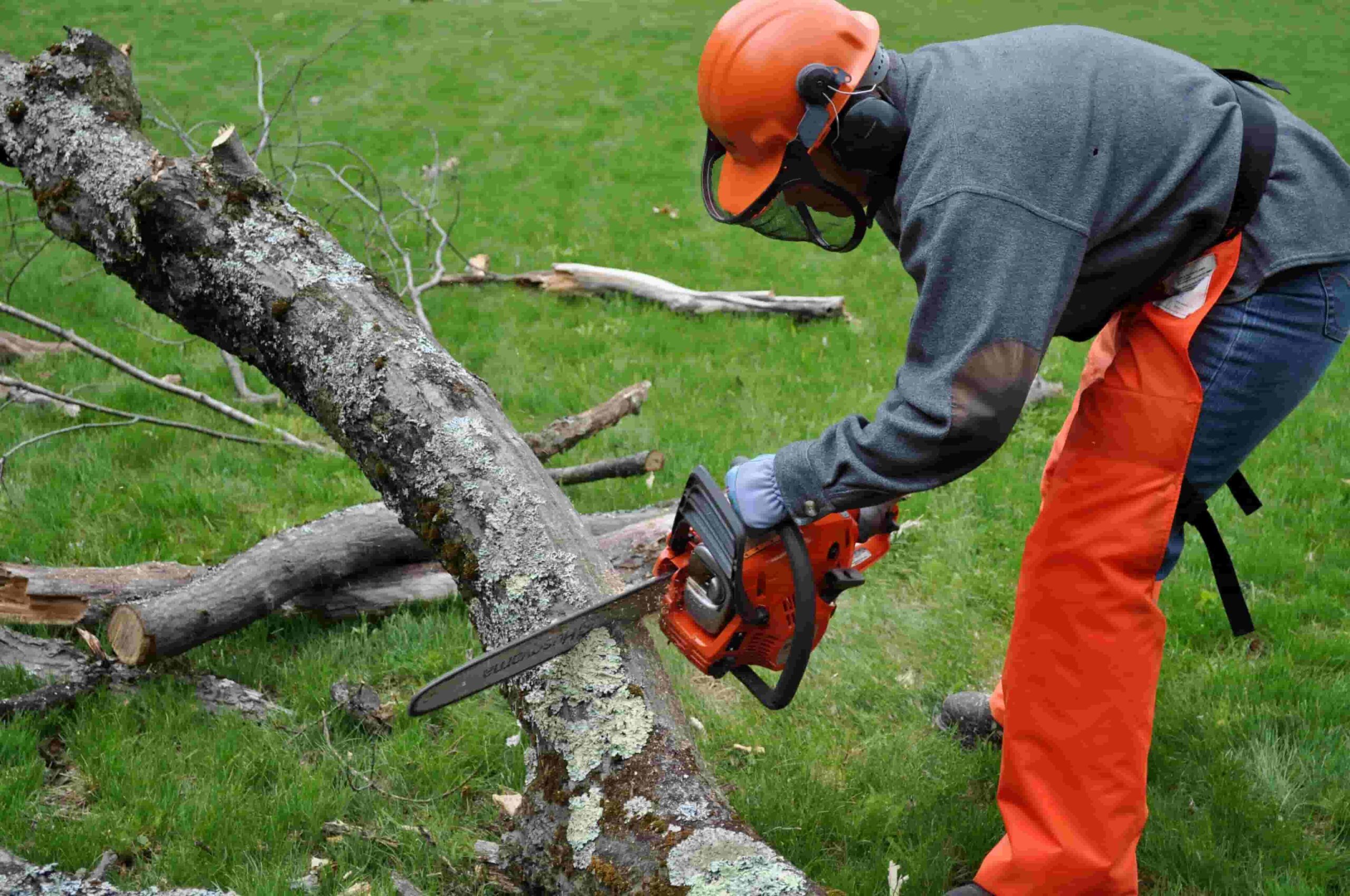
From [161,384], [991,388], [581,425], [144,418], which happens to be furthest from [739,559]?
[161,384]

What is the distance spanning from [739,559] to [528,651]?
0.49m

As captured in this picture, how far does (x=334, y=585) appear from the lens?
11.2ft

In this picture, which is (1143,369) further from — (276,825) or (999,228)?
(276,825)

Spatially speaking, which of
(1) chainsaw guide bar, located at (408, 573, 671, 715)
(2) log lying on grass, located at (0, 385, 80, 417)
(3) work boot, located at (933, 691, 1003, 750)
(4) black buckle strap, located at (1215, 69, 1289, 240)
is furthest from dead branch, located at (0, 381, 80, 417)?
(4) black buckle strap, located at (1215, 69, 1289, 240)

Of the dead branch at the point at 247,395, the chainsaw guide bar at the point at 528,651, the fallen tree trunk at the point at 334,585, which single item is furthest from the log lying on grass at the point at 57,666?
the dead branch at the point at 247,395

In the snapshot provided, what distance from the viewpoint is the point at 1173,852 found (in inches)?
101

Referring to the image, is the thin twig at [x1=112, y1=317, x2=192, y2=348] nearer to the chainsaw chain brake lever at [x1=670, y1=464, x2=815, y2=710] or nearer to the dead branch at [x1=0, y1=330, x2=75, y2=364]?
the dead branch at [x1=0, y1=330, x2=75, y2=364]

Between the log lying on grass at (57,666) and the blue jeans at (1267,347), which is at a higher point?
the blue jeans at (1267,347)

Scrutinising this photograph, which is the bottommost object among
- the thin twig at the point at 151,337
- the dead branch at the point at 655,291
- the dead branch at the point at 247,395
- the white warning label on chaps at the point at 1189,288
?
the dead branch at the point at 655,291

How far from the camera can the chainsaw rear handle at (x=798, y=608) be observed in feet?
7.04

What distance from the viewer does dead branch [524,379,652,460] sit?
4.04m

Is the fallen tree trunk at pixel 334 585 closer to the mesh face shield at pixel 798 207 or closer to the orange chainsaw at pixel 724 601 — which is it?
the orange chainsaw at pixel 724 601

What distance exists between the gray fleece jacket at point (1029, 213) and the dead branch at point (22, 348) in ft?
16.5

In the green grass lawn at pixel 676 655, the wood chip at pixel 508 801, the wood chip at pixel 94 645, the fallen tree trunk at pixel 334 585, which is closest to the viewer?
the green grass lawn at pixel 676 655
